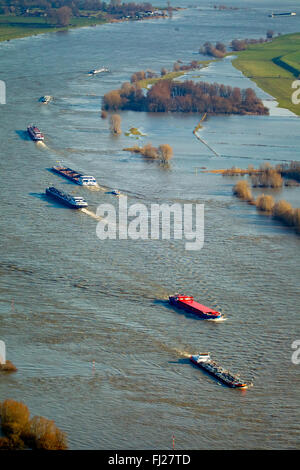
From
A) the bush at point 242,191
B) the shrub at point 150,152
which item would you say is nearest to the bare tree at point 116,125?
the shrub at point 150,152

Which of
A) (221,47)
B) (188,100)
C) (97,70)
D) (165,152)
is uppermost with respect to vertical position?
(221,47)

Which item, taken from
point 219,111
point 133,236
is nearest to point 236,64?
point 219,111

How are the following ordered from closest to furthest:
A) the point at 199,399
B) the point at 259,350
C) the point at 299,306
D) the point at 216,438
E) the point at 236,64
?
the point at 216,438, the point at 199,399, the point at 259,350, the point at 299,306, the point at 236,64

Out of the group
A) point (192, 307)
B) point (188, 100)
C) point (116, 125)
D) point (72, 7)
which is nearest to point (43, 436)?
point (192, 307)

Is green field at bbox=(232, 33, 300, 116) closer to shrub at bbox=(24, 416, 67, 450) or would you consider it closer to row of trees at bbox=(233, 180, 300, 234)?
row of trees at bbox=(233, 180, 300, 234)

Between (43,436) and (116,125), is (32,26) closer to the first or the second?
(116,125)
